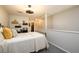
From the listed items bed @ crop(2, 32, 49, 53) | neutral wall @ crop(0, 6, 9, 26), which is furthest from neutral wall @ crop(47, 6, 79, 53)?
neutral wall @ crop(0, 6, 9, 26)

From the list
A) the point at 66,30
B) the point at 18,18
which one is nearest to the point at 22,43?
the point at 18,18

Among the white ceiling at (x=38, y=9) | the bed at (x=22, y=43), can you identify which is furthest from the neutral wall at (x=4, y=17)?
the bed at (x=22, y=43)

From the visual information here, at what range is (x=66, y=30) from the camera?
3.59 ft

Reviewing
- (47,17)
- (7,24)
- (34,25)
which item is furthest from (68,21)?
(7,24)

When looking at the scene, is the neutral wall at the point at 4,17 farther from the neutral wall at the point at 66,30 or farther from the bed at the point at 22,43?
the neutral wall at the point at 66,30

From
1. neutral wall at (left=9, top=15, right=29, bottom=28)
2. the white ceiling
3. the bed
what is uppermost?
the white ceiling

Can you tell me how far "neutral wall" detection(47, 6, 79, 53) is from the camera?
1.01 m

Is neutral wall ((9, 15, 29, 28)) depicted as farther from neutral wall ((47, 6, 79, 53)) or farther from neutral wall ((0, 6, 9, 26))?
neutral wall ((47, 6, 79, 53))

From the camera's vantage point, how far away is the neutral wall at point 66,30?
3.30ft

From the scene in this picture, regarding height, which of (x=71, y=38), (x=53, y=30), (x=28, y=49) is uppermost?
(x=53, y=30)

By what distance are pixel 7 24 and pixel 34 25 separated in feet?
1.13

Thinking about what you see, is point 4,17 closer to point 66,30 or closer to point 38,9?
point 38,9
